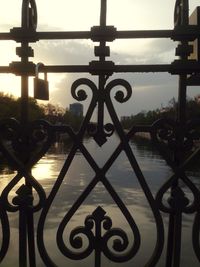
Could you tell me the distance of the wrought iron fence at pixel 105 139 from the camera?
2.27 m

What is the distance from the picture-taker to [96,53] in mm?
2326

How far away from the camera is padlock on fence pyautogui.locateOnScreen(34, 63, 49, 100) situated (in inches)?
92.1

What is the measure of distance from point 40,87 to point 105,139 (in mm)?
450

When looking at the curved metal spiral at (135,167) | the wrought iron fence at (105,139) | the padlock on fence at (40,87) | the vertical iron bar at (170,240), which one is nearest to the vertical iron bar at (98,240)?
the wrought iron fence at (105,139)

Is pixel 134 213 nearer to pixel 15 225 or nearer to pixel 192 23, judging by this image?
pixel 15 225

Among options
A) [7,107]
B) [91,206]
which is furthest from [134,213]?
[7,107]

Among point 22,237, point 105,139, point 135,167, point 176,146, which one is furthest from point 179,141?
point 22,237

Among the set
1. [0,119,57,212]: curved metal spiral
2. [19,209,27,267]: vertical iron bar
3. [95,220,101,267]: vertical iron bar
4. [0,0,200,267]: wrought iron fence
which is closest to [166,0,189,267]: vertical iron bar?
[0,0,200,267]: wrought iron fence

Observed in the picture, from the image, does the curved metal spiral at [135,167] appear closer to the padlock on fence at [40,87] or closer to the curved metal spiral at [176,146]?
the curved metal spiral at [176,146]

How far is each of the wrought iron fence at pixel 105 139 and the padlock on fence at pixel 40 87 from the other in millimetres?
12

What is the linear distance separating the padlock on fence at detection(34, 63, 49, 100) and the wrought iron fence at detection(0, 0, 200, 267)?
0.01 metres

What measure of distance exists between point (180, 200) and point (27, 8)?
1.29 m

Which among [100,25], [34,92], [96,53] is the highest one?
[100,25]

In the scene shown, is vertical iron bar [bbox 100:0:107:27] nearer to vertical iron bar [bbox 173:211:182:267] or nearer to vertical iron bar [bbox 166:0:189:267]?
vertical iron bar [bbox 166:0:189:267]
